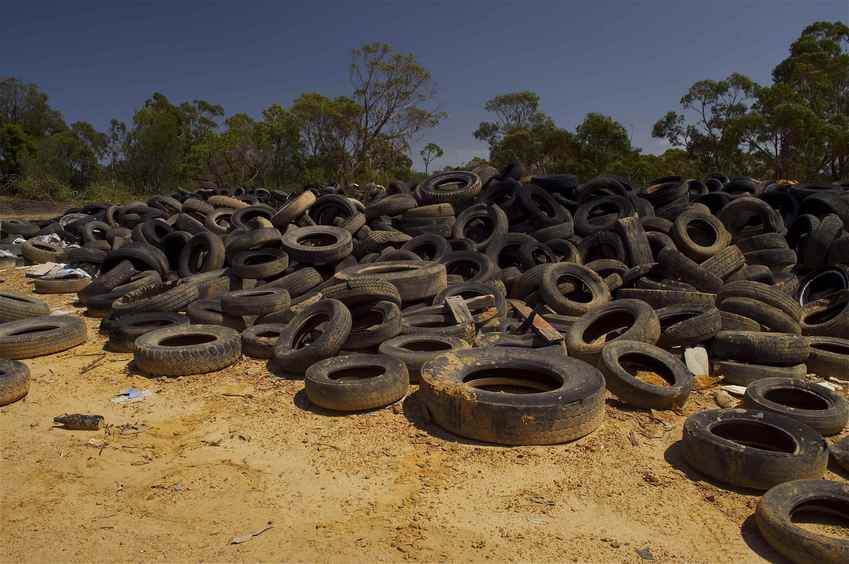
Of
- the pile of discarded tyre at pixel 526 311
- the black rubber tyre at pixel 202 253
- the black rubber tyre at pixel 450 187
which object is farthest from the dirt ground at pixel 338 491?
the black rubber tyre at pixel 450 187

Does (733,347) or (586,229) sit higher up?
(586,229)

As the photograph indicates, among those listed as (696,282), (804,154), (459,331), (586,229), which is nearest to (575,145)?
(804,154)

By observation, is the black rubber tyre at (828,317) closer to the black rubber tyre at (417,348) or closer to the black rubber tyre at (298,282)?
the black rubber tyre at (417,348)

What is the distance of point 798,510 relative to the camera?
155 inches

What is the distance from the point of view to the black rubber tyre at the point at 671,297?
7801mm

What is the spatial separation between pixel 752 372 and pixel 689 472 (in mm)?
2525

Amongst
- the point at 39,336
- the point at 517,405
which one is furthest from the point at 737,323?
the point at 39,336

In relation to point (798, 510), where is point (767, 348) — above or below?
above

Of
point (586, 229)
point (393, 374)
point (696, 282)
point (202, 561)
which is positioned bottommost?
point (202, 561)

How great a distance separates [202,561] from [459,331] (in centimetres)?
451

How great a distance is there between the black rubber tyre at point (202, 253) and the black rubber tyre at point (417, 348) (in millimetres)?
5567

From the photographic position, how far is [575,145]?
124 feet

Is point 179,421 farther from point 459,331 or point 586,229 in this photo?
point 586,229

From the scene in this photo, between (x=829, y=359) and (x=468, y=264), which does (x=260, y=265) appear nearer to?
(x=468, y=264)
